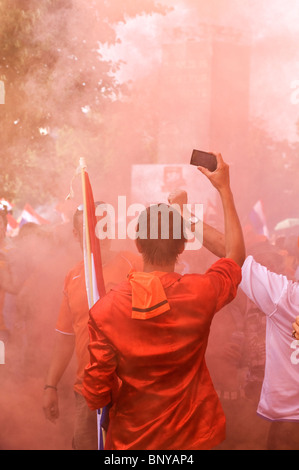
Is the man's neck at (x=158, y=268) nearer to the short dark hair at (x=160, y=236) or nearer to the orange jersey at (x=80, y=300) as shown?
the short dark hair at (x=160, y=236)

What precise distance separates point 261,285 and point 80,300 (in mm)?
833

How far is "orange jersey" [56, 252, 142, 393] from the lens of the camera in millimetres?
2217

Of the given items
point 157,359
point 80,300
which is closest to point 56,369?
point 80,300

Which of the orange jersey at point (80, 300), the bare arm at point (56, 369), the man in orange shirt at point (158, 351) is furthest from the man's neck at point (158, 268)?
the bare arm at point (56, 369)

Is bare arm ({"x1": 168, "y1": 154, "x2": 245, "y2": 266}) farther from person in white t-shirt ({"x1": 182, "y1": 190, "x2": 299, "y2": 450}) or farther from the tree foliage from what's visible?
the tree foliage

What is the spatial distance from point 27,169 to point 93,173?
63cm

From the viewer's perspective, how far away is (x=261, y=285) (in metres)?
1.94

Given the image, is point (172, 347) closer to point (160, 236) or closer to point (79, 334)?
point (160, 236)

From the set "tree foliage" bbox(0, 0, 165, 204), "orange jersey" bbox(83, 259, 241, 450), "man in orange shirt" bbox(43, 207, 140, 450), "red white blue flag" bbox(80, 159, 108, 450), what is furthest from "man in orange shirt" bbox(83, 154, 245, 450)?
"tree foliage" bbox(0, 0, 165, 204)

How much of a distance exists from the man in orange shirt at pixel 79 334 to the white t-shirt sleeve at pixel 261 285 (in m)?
0.60

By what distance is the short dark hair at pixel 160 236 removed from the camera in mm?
1623

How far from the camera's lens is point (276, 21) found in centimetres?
318

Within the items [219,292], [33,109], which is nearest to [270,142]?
[33,109]

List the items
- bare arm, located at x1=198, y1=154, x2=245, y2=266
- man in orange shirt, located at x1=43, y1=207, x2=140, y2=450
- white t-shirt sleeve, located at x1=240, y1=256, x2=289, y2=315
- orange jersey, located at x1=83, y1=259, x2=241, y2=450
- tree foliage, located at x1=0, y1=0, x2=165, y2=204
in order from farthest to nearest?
tree foliage, located at x1=0, y1=0, x2=165, y2=204, man in orange shirt, located at x1=43, y1=207, x2=140, y2=450, white t-shirt sleeve, located at x1=240, y1=256, x2=289, y2=315, bare arm, located at x1=198, y1=154, x2=245, y2=266, orange jersey, located at x1=83, y1=259, x2=241, y2=450
